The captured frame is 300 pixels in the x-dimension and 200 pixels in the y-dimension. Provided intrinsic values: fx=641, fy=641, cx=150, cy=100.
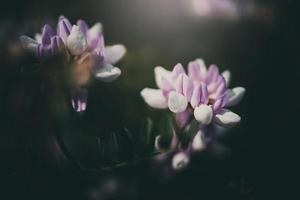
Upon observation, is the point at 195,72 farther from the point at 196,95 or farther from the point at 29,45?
the point at 29,45

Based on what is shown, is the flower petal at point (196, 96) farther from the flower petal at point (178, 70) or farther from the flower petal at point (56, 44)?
the flower petal at point (56, 44)

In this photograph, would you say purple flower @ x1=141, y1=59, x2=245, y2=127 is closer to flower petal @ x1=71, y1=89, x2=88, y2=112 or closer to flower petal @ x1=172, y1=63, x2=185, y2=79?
flower petal @ x1=172, y1=63, x2=185, y2=79

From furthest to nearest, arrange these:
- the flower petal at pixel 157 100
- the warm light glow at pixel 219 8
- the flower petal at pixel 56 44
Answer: the warm light glow at pixel 219 8
the flower petal at pixel 157 100
the flower petal at pixel 56 44

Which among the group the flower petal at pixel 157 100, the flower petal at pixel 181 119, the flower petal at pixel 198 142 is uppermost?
the flower petal at pixel 157 100

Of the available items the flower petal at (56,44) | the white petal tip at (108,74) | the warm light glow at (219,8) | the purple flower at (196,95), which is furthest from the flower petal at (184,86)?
the warm light glow at (219,8)

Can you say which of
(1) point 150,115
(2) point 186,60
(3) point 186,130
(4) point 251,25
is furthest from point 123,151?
(4) point 251,25

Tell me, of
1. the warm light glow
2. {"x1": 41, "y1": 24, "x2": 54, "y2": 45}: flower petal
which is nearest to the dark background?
the warm light glow

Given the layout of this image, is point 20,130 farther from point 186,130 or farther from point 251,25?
point 251,25
